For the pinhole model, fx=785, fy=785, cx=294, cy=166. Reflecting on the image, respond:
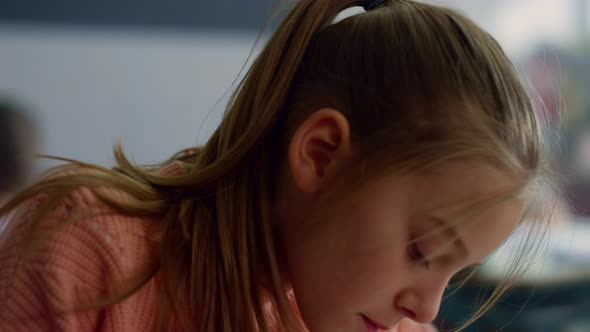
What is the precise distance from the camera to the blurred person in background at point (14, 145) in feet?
5.16

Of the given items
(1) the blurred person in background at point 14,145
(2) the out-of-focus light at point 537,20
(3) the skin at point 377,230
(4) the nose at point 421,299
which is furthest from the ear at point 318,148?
(2) the out-of-focus light at point 537,20

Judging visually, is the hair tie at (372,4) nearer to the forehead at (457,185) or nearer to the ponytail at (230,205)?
the ponytail at (230,205)

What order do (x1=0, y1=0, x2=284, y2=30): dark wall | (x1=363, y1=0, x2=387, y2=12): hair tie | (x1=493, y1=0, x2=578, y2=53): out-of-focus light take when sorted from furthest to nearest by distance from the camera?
(x1=493, y1=0, x2=578, y2=53): out-of-focus light < (x1=0, y1=0, x2=284, y2=30): dark wall < (x1=363, y1=0, x2=387, y2=12): hair tie

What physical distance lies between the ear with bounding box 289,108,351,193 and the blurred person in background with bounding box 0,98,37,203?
1007 mm

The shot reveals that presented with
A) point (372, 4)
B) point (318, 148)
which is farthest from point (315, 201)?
point (372, 4)

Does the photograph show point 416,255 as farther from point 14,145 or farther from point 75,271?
point 14,145

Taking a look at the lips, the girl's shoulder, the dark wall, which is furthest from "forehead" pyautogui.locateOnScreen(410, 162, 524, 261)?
the dark wall

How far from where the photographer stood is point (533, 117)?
66 cm

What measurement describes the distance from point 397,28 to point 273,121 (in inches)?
5.3

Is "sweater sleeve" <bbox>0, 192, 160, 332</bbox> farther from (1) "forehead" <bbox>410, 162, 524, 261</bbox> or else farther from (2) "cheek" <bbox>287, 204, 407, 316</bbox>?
(1) "forehead" <bbox>410, 162, 524, 261</bbox>

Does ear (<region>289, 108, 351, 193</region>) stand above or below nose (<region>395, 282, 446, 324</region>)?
above

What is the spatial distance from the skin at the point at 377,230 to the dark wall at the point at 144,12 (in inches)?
57.4

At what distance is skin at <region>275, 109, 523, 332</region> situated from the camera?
2.02 feet

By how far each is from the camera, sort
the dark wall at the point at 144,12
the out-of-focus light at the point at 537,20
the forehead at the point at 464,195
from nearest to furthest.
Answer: the forehead at the point at 464,195 → the dark wall at the point at 144,12 → the out-of-focus light at the point at 537,20
